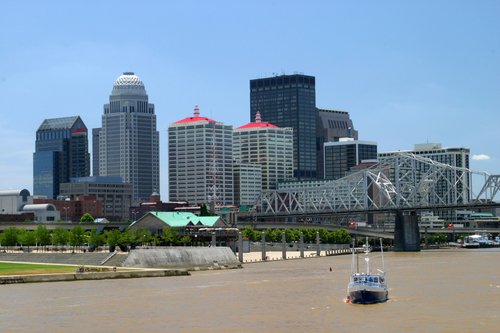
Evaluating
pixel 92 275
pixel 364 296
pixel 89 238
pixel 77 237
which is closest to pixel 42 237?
pixel 77 237

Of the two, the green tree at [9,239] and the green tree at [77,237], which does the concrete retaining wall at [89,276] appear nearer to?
the green tree at [77,237]

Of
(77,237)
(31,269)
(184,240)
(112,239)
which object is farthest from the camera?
(184,240)

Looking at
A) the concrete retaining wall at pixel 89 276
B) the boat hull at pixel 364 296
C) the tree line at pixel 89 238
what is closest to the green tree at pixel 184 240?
the tree line at pixel 89 238

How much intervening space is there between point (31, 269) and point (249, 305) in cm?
5528

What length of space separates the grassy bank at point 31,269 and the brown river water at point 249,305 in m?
10.8

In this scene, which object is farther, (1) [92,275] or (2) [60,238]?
(2) [60,238]

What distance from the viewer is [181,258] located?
154m

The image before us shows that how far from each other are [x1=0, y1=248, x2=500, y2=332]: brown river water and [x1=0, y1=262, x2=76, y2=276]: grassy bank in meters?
10.8

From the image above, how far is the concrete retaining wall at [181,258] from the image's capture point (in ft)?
490

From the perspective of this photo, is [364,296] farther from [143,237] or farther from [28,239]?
[28,239]

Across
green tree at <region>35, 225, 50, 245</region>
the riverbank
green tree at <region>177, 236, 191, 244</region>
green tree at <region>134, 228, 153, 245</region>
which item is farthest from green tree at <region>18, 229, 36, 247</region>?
the riverbank

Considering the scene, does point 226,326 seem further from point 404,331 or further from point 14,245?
point 14,245

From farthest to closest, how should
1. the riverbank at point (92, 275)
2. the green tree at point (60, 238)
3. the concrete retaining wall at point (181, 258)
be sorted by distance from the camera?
the green tree at point (60, 238)
the concrete retaining wall at point (181, 258)
the riverbank at point (92, 275)

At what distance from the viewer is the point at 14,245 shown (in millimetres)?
197375
